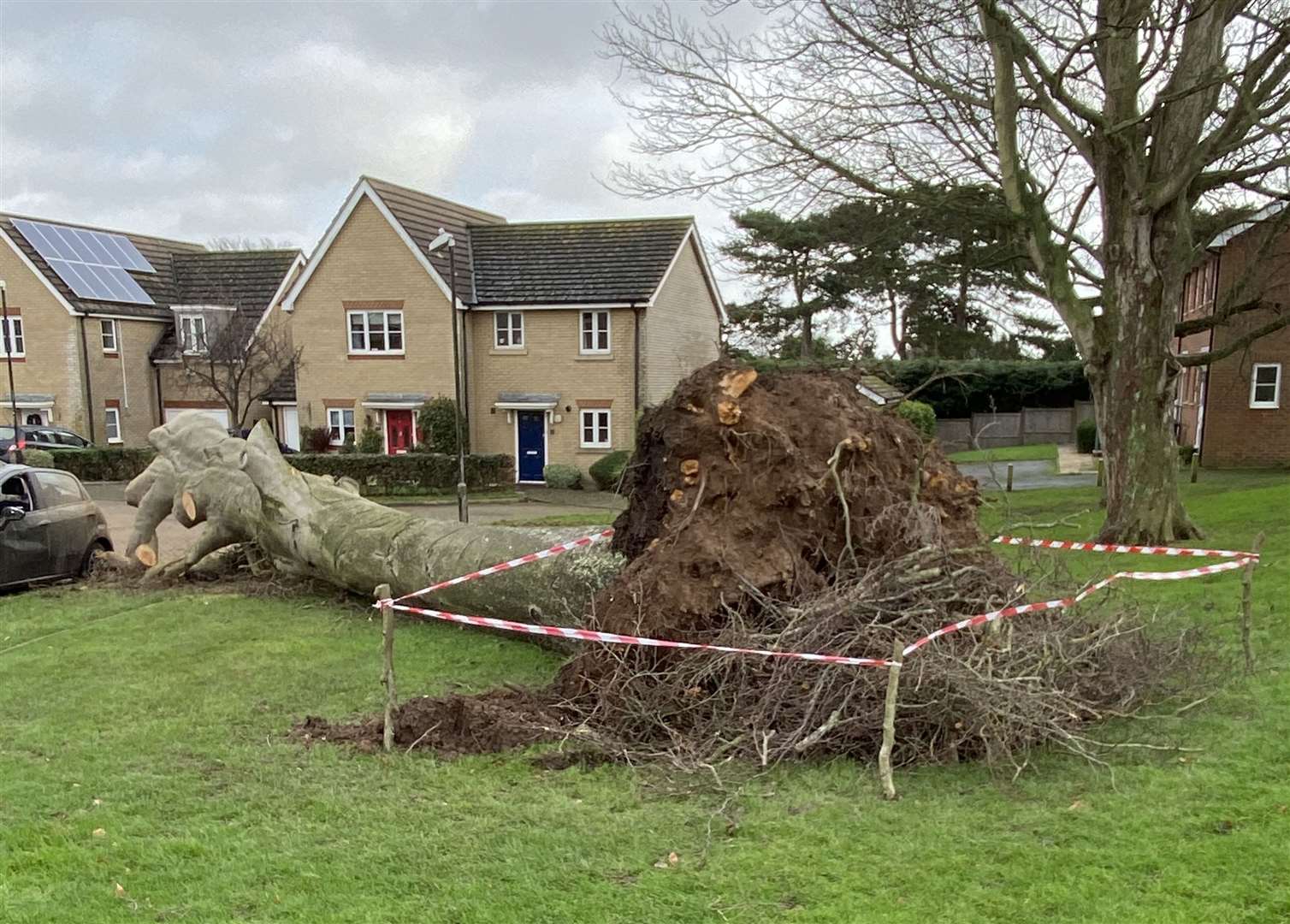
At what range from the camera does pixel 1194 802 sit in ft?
14.1

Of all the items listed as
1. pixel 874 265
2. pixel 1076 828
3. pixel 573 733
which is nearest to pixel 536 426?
pixel 874 265

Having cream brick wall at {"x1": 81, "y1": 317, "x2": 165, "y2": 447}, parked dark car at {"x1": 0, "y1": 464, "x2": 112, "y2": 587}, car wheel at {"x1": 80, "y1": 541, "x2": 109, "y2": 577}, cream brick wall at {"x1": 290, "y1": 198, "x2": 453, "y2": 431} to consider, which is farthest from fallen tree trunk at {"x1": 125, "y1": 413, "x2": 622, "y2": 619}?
cream brick wall at {"x1": 81, "y1": 317, "x2": 165, "y2": 447}

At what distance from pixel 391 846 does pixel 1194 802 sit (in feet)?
12.4

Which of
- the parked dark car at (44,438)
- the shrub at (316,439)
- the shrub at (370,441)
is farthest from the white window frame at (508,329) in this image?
the parked dark car at (44,438)

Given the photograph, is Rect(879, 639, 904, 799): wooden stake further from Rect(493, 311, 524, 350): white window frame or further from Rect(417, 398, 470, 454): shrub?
Rect(493, 311, 524, 350): white window frame

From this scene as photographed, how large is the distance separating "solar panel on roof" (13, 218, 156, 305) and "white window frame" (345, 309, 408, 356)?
12.3 meters

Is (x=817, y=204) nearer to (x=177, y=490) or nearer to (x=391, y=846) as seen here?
(x=177, y=490)

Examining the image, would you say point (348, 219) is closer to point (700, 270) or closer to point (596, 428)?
point (596, 428)

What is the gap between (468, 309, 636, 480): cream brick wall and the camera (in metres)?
26.8

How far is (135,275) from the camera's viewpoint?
119ft

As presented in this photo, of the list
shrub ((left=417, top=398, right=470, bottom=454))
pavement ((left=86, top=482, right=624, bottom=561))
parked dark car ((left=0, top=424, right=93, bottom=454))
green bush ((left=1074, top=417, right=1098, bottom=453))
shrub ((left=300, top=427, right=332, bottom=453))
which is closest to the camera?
pavement ((left=86, top=482, right=624, bottom=561))

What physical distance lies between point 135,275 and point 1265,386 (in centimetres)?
4018

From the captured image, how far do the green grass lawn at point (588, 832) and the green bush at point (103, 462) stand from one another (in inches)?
922

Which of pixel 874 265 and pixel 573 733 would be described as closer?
pixel 573 733
